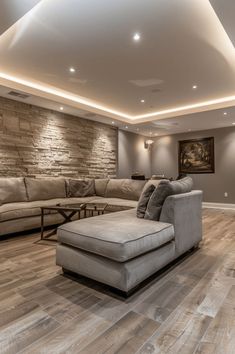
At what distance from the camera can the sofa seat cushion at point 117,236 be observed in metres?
1.68

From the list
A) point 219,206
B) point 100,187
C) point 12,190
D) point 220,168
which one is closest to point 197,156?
point 220,168

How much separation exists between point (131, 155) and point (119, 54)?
14.4ft

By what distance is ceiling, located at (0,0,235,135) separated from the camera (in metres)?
2.22

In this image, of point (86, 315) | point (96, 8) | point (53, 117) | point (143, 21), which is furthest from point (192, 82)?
point (86, 315)

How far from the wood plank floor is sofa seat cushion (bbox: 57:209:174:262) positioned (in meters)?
0.34

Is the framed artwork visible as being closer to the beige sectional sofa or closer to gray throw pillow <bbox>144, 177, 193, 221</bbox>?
the beige sectional sofa

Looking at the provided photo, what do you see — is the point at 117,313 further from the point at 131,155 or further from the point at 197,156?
the point at 197,156

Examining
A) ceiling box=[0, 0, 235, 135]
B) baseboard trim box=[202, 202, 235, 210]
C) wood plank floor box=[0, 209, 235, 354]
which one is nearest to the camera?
wood plank floor box=[0, 209, 235, 354]

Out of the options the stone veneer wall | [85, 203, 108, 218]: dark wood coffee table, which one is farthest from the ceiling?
[85, 203, 108, 218]: dark wood coffee table

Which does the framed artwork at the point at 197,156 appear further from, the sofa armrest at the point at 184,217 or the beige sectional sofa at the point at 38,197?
the sofa armrest at the point at 184,217

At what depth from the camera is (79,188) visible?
493cm

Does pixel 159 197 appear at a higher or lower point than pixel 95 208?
higher

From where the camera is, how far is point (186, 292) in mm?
1809

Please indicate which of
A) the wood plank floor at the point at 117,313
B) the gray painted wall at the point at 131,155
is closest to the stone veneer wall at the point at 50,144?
the gray painted wall at the point at 131,155
